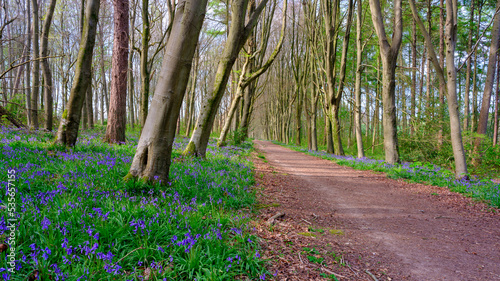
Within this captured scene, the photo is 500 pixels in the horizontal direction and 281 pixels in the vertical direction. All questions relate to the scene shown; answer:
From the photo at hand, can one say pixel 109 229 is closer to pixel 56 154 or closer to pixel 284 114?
pixel 56 154

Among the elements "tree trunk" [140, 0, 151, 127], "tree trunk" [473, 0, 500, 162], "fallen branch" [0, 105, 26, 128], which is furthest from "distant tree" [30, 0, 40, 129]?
"tree trunk" [473, 0, 500, 162]

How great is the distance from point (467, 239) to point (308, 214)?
86.2 inches

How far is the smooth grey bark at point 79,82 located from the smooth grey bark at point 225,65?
117 inches

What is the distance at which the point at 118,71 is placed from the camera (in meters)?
8.50

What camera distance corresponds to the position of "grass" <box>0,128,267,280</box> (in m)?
1.88

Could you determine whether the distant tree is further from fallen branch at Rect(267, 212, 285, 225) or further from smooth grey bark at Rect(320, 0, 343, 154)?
smooth grey bark at Rect(320, 0, 343, 154)

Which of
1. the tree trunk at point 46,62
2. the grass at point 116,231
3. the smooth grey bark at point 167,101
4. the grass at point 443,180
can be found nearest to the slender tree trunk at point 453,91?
the grass at point 443,180

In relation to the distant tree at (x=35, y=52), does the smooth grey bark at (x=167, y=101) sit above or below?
below

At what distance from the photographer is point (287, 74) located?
2867cm

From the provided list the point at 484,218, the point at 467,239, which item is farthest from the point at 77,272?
the point at 484,218

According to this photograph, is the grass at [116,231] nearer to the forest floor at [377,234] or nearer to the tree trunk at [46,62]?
the forest floor at [377,234]

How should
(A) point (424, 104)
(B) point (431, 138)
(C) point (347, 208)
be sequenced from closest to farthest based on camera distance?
(C) point (347, 208) → (B) point (431, 138) → (A) point (424, 104)

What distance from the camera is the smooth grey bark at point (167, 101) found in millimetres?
3926

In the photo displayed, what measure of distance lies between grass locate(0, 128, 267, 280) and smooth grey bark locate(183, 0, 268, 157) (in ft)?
12.9
